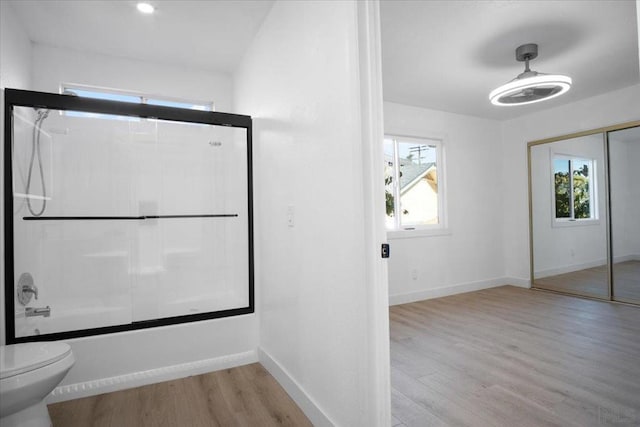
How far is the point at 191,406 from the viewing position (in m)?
1.92

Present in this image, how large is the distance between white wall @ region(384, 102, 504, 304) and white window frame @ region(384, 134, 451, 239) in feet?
0.17

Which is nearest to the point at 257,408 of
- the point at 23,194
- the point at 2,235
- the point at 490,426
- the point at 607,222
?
the point at 490,426

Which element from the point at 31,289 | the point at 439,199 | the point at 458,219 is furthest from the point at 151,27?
the point at 458,219

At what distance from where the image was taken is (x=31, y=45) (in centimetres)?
283

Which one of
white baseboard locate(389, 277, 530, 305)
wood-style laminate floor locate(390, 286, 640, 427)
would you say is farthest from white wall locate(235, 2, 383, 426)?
white baseboard locate(389, 277, 530, 305)

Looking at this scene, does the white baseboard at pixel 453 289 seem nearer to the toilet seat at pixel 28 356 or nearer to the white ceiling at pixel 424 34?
the white ceiling at pixel 424 34

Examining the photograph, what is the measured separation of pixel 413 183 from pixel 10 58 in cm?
403

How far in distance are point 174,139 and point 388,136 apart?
8.30 ft

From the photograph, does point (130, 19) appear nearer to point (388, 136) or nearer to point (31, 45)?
point (31, 45)

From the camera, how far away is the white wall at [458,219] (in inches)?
162

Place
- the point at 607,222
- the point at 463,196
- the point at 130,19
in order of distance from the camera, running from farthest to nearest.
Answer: the point at 463,196, the point at 607,222, the point at 130,19

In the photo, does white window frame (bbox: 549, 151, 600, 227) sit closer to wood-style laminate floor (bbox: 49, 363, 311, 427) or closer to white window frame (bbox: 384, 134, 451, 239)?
white window frame (bbox: 384, 134, 451, 239)

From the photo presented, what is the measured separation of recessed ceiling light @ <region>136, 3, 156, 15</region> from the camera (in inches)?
91.9

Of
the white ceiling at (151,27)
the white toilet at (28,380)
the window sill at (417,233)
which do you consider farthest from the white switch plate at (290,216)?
the window sill at (417,233)
